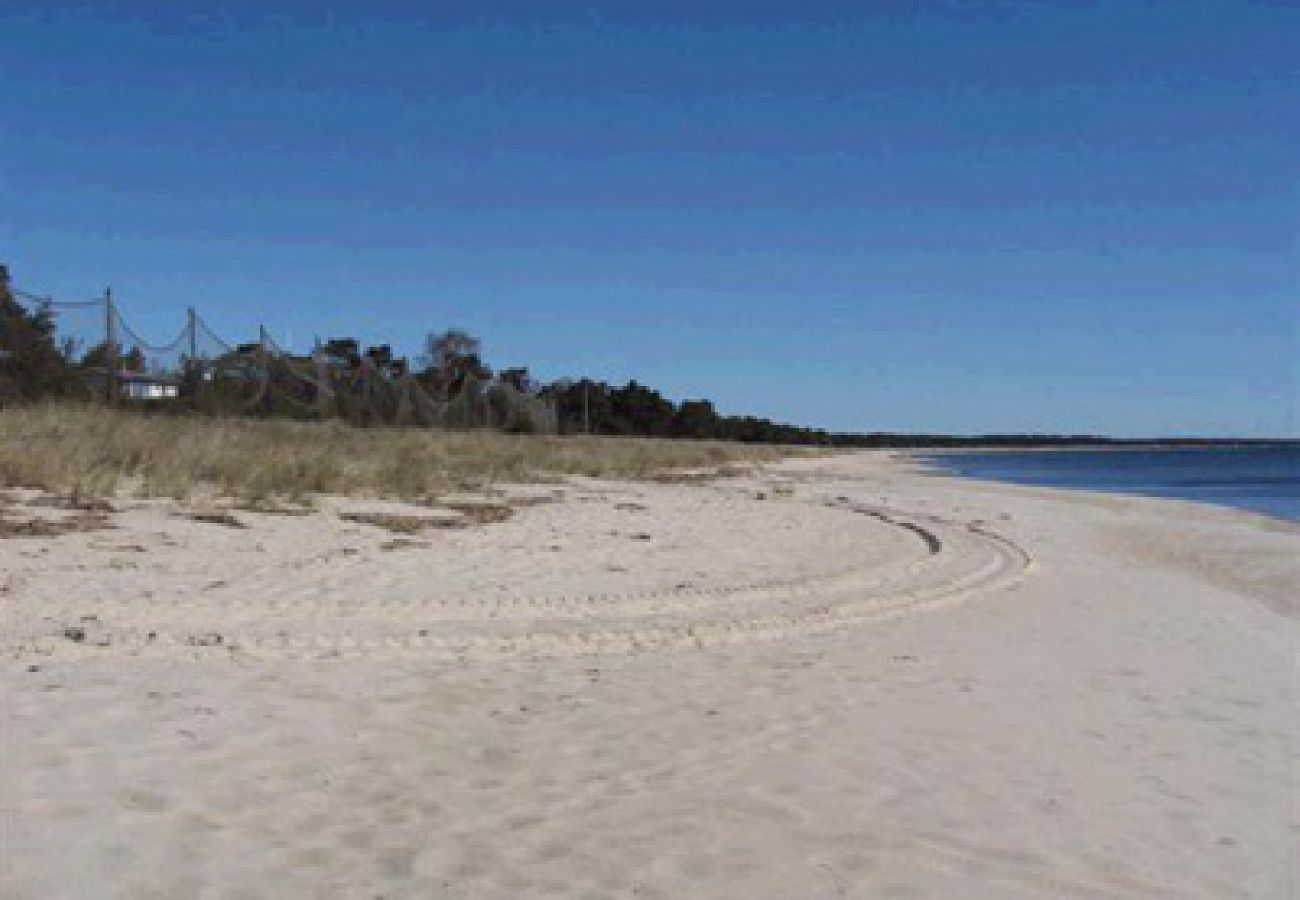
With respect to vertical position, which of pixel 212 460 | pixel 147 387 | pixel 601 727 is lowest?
pixel 601 727

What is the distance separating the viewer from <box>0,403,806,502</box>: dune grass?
14.3 m

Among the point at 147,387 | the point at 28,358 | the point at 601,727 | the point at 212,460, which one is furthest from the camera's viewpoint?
the point at 147,387

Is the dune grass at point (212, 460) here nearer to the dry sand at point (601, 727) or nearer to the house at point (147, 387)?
the dry sand at point (601, 727)

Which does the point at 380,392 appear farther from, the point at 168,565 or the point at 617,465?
the point at 168,565

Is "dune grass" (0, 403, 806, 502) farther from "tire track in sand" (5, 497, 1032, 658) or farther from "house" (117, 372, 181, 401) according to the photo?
"tire track in sand" (5, 497, 1032, 658)

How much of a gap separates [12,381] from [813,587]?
17704 mm

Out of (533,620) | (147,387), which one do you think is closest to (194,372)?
(147,387)

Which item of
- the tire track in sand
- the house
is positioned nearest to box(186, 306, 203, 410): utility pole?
the house

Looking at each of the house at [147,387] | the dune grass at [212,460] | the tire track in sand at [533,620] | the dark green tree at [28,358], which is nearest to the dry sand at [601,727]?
the tire track in sand at [533,620]

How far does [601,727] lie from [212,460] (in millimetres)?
11824

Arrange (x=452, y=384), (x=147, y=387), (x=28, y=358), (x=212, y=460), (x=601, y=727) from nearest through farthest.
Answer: (x=601, y=727), (x=212, y=460), (x=28, y=358), (x=147, y=387), (x=452, y=384)

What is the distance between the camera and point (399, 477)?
63.4 ft

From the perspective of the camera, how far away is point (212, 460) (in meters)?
16.3

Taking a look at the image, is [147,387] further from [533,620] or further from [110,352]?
[533,620]
